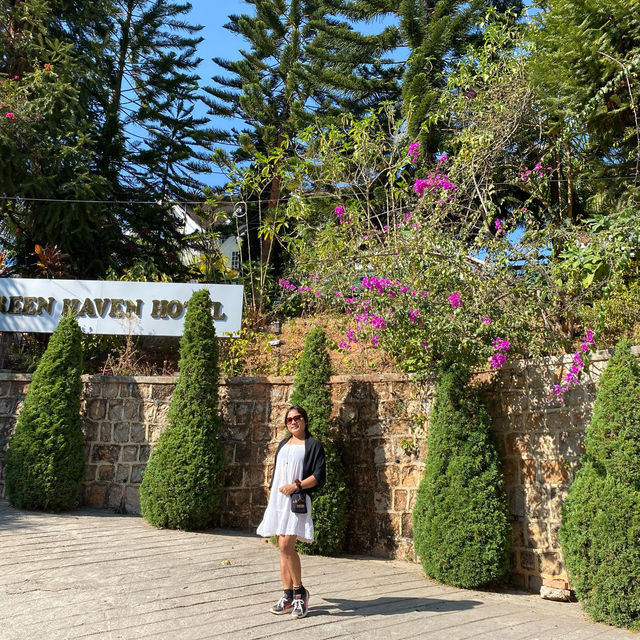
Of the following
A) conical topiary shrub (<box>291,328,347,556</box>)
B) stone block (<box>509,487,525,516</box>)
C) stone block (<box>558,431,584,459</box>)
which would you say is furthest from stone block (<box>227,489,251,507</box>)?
stone block (<box>558,431,584,459</box>)

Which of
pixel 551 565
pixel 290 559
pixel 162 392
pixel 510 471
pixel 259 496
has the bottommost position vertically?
pixel 551 565

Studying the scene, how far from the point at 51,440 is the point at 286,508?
3920mm

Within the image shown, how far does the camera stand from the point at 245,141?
41.6ft

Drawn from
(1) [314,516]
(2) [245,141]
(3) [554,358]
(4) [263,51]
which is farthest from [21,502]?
(4) [263,51]

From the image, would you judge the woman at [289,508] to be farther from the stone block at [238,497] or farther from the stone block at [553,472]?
the stone block at [238,497]

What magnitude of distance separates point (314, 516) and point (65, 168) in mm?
7639

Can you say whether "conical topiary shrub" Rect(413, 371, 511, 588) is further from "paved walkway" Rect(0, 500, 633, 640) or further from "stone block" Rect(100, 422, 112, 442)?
"stone block" Rect(100, 422, 112, 442)

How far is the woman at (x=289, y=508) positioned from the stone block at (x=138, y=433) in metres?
3.49

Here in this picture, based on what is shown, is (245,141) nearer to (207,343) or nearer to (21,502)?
(207,343)

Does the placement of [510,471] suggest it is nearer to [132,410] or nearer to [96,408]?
[132,410]

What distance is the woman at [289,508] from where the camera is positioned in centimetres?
389

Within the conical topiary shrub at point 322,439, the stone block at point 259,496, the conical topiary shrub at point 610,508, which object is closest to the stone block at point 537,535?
the conical topiary shrub at point 610,508

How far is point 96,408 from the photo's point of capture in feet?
24.0

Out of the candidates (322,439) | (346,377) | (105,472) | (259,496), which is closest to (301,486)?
(322,439)
